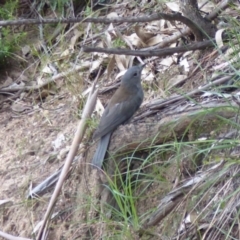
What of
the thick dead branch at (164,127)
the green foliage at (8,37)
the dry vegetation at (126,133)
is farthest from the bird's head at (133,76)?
the green foliage at (8,37)

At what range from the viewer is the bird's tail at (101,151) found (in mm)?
4699

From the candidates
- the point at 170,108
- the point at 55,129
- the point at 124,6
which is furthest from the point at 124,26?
the point at 170,108

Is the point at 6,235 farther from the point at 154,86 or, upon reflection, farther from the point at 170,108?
the point at 154,86

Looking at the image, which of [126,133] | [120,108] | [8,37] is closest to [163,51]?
[120,108]

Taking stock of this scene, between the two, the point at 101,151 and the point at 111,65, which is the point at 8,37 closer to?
the point at 111,65

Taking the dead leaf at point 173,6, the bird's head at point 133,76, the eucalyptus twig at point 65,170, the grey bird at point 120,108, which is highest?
the eucalyptus twig at point 65,170

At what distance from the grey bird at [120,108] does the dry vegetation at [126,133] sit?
0.07 m

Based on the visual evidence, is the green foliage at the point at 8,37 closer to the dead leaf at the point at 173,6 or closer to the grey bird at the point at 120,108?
the dead leaf at the point at 173,6

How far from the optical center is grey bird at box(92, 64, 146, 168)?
4801 millimetres

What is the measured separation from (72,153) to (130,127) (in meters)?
0.48

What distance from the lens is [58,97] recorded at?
6.33 m

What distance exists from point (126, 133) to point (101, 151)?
0.78 ft

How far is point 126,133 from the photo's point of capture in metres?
4.88

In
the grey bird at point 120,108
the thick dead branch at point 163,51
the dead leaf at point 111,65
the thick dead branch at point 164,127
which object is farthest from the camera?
the dead leaf at point 111,65
